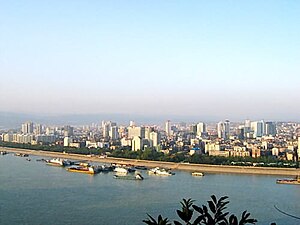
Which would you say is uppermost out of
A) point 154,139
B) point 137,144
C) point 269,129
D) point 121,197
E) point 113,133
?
point 269,129

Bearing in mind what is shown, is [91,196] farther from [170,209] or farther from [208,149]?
[208,149]

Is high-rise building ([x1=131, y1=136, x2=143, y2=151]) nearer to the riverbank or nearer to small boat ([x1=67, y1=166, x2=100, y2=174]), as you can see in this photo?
the riverbank

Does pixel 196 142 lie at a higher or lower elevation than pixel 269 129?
lower

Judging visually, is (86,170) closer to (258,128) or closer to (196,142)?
(196,142)

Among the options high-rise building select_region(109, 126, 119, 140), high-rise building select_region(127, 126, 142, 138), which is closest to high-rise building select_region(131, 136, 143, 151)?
high-rise building select_region(127, 126, 142, 138)

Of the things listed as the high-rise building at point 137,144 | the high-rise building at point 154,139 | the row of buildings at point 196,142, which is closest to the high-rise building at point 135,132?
the row of buildings at point 196,142

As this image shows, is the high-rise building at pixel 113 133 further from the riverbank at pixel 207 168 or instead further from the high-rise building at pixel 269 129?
the riverbank at pixel 207 168

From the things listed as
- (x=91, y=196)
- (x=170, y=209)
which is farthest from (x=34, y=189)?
(x=170, y=209)

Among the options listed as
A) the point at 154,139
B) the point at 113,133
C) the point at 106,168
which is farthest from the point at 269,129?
the point at 106,168

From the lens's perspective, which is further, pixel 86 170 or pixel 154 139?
pixel 154 139

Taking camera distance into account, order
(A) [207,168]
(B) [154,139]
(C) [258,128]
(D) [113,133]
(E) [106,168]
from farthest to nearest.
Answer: (C) [258,128] → (D) [113,133] → (B) [154,139] → (A) [207,168] → (E) [106,168]
